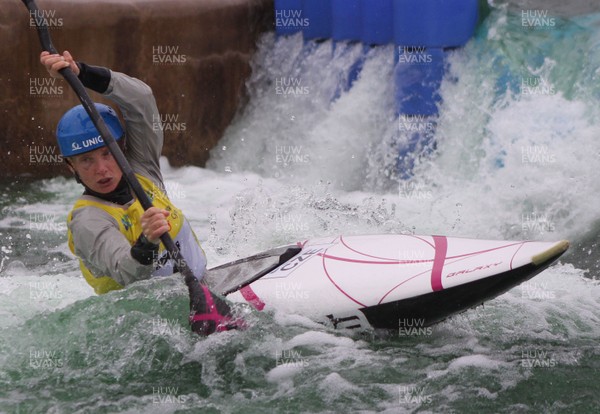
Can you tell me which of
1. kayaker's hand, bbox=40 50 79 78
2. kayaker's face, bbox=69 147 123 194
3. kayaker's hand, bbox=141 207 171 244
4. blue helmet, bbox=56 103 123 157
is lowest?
kayaker's hand, bbox=141 207 171 244

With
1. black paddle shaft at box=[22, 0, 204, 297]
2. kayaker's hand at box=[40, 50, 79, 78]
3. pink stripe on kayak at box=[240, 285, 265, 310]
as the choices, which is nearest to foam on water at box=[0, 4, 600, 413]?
pink stripe on kayak at box=[240, 285, 265, 310]

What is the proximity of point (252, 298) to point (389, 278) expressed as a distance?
644mm

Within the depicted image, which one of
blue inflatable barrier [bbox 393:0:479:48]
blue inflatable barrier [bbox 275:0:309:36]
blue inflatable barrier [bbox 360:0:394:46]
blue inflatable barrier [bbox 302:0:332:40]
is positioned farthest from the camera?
blue inflatable barrier [bbox 275:0:309:36]

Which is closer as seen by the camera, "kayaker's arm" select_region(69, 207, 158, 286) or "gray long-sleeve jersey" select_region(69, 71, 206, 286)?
"kayaker's arm" select_region(69, 207, 158, 286)

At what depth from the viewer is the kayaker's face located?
4375mm

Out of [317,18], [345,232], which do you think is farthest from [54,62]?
[317,18]

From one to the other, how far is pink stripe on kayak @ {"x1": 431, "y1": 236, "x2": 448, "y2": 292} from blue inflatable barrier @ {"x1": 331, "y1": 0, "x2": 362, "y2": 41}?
360 centimetres

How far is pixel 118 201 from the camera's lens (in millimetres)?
4453

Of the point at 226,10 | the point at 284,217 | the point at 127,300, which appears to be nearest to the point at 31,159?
the point at 226,10

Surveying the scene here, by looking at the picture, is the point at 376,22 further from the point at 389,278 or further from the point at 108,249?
the point at 108,249

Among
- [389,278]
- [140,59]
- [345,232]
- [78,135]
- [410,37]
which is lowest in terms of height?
[345,232]

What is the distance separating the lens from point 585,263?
6.21 m

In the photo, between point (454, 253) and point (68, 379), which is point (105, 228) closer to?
point (68, 379)

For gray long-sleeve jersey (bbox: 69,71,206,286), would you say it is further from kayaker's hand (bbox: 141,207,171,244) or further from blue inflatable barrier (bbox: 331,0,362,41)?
blue inflatable barrier (bbox: 331,0,362,41)
